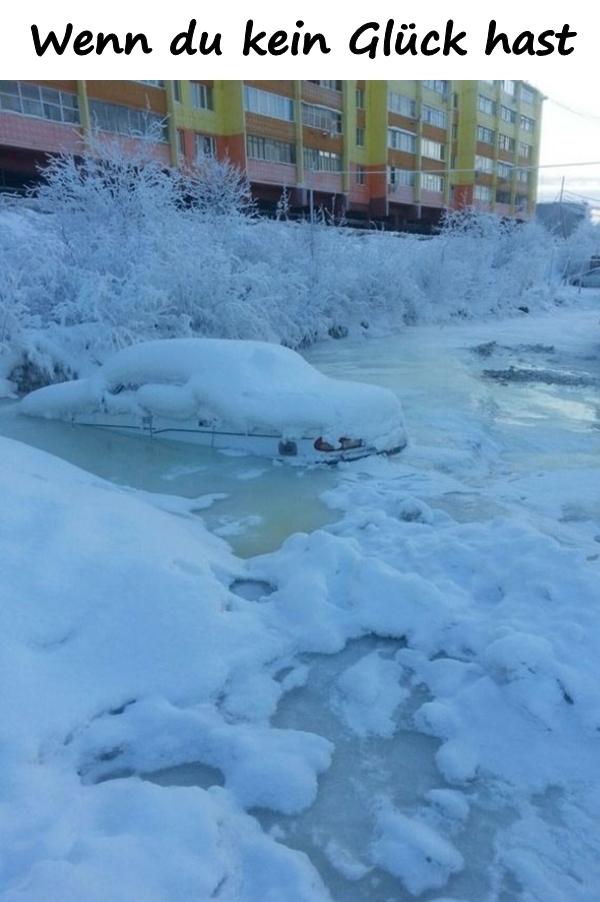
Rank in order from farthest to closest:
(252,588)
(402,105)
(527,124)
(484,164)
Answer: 1. (527,124)
2. (484,164)
3. (402,105)
4. (252,588)

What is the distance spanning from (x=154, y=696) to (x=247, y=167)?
36.4 m

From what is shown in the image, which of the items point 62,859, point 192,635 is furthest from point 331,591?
point 62,859

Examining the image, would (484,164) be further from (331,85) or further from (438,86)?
(331,85)

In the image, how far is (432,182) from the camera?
5000 cm

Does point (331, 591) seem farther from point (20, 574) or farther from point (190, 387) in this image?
point (190, 387)

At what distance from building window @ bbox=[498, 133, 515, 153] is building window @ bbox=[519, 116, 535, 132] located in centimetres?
293

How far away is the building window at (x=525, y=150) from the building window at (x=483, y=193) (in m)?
8.51

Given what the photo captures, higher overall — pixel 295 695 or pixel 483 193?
pixel 483 193

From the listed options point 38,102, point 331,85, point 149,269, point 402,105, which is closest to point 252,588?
point 149,269

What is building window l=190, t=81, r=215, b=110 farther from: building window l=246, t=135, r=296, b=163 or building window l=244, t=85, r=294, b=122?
building window l=246, t=135, r=296, b=163

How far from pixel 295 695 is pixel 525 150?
72564 mm

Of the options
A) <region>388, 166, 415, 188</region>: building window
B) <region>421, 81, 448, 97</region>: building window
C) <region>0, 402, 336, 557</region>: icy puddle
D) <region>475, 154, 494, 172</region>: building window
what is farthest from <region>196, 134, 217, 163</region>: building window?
<region>0, 402, 336, 557</region>: icy puddle

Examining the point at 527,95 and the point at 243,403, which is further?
the point at 527,95

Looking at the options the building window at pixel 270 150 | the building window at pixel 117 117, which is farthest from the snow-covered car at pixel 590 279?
the building window at pixel 117 117
